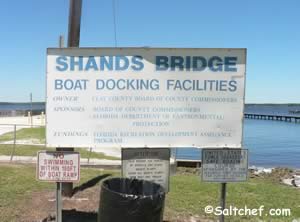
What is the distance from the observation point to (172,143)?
5.14 m

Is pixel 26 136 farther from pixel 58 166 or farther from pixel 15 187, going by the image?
pixel 58 166

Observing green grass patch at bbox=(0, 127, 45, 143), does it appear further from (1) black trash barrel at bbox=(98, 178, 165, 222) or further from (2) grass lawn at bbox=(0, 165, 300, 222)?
(1) black trash barrel at bbox=(98, 178, 165, 222)

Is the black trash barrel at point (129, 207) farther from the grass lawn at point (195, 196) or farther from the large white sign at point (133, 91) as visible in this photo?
the grass lawn at point (195, 196)

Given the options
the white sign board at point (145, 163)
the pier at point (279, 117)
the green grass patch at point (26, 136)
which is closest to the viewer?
the white sign board at point (145, 163)

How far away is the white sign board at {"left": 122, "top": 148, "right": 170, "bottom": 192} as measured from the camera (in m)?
5.23

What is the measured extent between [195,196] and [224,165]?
3227mm

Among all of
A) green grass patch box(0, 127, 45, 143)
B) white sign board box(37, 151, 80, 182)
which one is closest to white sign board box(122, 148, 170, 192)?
white sign board box(37, 151, 80, 182)

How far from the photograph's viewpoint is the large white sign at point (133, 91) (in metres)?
5.06

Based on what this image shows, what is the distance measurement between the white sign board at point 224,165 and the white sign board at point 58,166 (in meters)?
1.45

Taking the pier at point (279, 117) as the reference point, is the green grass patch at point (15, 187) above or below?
above

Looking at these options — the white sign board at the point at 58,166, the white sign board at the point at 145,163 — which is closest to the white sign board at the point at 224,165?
the white sign board at the point at 145,163

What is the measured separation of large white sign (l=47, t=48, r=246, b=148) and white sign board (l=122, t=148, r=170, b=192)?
6.0 inches

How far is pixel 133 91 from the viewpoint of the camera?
5094 millimetres

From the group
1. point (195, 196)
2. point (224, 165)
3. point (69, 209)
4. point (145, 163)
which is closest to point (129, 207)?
point (145, 163)
